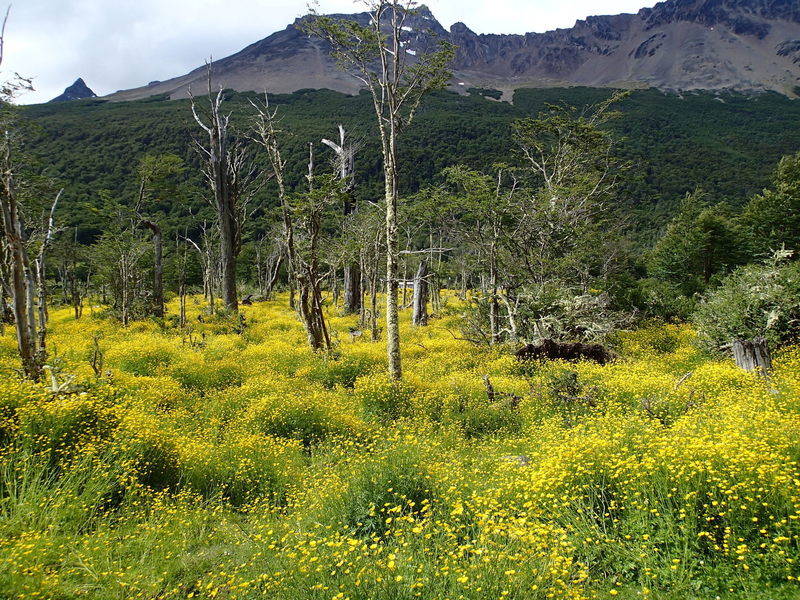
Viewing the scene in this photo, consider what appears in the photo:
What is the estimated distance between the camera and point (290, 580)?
3.56m

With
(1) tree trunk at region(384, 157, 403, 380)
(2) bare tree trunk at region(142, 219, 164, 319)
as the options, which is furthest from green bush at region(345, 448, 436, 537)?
(2) bare tree trunk at region(142, 219, 164, 319)

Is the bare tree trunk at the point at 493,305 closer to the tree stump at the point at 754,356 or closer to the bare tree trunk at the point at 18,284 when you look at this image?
the tree stump at the point at 754,356

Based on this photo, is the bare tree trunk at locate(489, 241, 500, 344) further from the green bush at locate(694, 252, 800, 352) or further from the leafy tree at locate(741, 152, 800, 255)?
the leafy tree at locate(741, 152, 800, 255)

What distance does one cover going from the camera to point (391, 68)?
1057 centimetres

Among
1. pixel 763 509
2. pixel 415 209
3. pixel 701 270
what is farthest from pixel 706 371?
pixel 701 270

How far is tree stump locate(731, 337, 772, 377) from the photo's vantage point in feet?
34.0

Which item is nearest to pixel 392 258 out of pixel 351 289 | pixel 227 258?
pixel 227 258

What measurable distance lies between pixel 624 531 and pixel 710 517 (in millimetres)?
765

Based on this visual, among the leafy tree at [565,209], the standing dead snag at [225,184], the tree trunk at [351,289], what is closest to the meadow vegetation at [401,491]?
the leafy tree at [565,209]

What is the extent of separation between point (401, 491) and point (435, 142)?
106m

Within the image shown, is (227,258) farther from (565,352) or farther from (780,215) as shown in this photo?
(780,215)

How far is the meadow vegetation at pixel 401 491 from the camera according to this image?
3584mm

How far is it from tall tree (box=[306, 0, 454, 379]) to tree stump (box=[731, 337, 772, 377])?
8.46 m

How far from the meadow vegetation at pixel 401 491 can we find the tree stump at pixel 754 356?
1.89 feet
